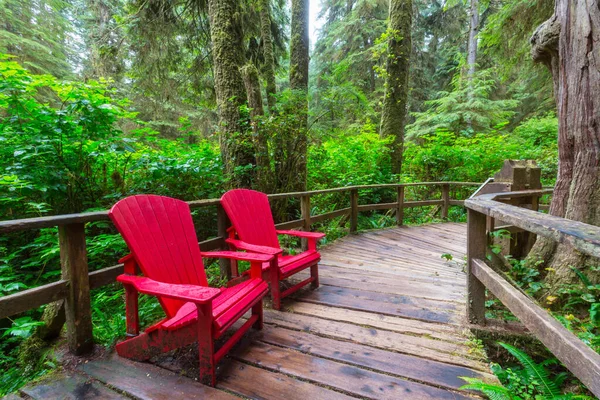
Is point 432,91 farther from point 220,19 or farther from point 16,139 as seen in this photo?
point 16,139

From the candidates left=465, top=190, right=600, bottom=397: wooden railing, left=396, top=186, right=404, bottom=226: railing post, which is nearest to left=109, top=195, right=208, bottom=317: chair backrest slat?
left=465, top=190, right=600, bottom=397: wooden railing

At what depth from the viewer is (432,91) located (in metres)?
13.4

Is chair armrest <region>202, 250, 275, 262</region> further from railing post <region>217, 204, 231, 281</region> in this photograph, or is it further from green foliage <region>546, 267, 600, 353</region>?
green foliage <region>546, 267, 600, 353</region>

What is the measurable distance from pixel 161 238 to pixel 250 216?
91 centimetres

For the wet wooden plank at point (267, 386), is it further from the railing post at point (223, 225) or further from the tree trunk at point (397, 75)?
the tree trunk at point (397, 75)

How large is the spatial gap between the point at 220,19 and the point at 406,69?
433 cm

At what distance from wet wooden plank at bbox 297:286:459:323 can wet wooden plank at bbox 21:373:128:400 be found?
1436 mm

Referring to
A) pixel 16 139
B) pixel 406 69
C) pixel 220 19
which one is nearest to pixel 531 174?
pixel 406 69

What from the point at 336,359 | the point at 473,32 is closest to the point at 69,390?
the point at 336,359

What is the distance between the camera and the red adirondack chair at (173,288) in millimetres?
1402

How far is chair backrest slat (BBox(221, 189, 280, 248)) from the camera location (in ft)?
7.69

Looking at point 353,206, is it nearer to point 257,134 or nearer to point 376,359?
point 257,134

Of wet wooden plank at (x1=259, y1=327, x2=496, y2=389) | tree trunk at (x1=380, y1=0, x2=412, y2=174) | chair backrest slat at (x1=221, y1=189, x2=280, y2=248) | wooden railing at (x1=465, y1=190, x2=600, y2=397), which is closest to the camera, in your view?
wooden railing at (x1=465, y1=190, x2=600, y2=397)

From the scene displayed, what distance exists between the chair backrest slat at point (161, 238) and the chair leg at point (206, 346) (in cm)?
32
